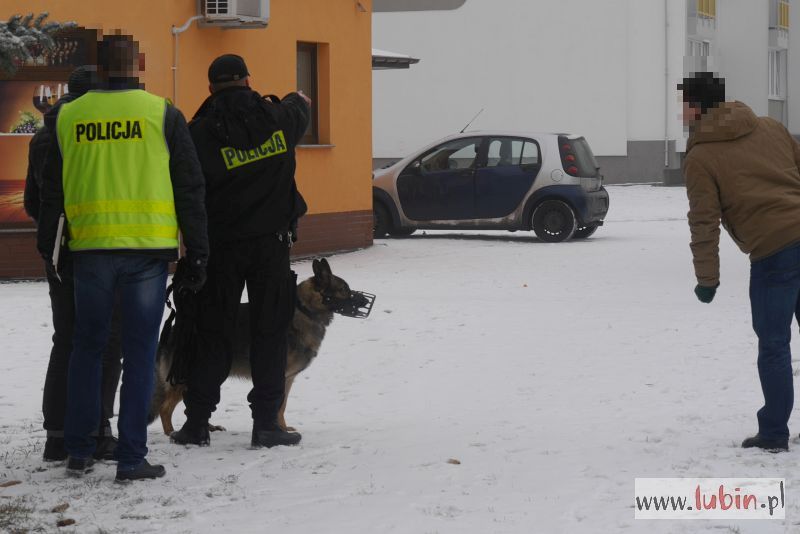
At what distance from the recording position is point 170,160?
5828 mm

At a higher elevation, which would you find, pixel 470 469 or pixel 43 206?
pixel 43 206

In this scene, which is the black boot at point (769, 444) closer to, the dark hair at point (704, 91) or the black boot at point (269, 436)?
the dark hair at point (704, 91)

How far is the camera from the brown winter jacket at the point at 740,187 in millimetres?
6309

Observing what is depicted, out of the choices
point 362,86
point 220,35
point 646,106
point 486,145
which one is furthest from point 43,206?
point 646,106

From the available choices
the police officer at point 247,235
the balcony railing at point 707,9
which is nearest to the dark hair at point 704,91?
the police officer at point 247,235

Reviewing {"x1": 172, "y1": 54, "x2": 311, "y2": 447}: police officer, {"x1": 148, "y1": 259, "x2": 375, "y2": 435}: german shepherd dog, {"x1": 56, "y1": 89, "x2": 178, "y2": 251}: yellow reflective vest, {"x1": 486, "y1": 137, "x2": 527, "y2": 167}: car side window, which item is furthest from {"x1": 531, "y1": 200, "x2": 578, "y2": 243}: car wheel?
{"x1": 56, "y1": 89, "x2": 178, "y2": 251}: yellow reflective vest

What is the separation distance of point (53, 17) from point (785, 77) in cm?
4267

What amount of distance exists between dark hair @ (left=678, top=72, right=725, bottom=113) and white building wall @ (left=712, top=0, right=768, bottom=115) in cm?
4257

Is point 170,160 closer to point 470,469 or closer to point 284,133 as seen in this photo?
point 284,133

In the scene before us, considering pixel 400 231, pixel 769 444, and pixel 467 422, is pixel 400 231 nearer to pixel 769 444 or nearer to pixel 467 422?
pixel 467 422

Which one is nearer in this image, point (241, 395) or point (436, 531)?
point (436, 531)

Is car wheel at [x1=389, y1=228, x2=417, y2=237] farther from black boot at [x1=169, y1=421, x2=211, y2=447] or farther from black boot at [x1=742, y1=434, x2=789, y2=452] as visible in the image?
black boot at [x1=742, y1=434, x2=789, y2=452]

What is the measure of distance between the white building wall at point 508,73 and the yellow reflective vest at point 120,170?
31.7 m

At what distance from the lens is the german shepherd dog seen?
6.94m
